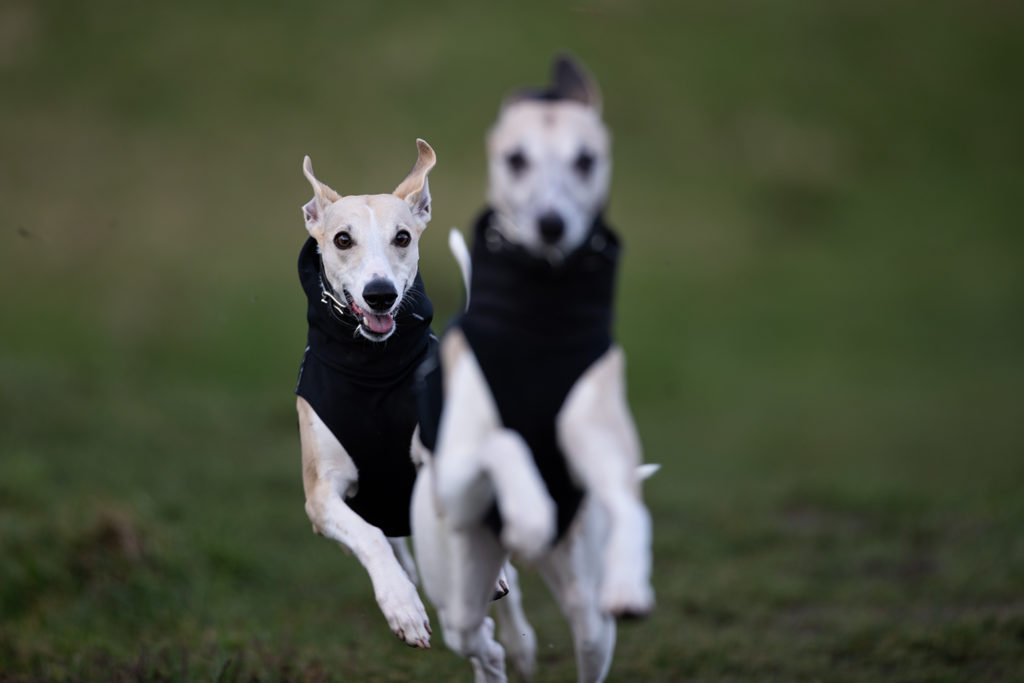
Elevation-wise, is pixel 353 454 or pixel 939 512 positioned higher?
pixel 353 454

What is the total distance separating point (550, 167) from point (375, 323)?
132cm

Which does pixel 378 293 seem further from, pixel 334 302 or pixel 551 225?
pixel 551 225

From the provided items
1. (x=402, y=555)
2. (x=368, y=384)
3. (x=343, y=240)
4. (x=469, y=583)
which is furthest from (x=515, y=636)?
(x=343, y=240)

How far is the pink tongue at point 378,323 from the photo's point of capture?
4438 mm

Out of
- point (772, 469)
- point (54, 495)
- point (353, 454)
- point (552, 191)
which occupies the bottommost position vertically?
point (772, 469)

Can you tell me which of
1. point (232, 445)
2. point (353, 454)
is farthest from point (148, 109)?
point (353, 454)

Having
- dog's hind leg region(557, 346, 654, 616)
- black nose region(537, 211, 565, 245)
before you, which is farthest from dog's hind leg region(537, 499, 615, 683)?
black nose region(537, 211, 565, 245)

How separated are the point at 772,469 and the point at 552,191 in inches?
441

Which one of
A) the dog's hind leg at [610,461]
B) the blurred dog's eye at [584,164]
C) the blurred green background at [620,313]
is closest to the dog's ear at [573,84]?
the blurred dog's eye at [584,164]

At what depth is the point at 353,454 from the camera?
4723 millimetres

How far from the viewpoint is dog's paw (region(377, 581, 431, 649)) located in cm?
428

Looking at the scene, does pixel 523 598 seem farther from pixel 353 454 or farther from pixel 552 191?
pixel 552 191

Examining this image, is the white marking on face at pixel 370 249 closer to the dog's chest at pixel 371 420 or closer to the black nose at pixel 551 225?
the dog's chest at pixel 371 420

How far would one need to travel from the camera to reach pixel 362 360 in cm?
462
